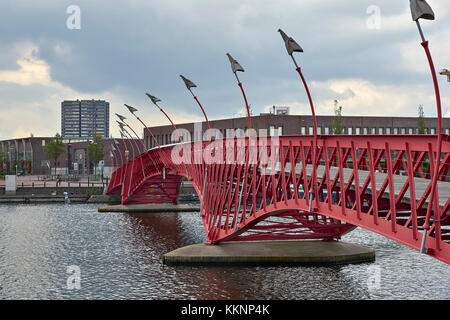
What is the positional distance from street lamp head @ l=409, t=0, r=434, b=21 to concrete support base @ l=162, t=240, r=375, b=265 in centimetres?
2667

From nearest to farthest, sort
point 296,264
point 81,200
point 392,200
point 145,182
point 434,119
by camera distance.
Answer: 1. point 392,200
2. point 296,264
3. point 145,182
4. point 81,200
5. point 434,119

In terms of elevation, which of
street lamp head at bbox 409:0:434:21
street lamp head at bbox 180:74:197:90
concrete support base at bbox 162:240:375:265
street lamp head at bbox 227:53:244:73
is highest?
street lamp head at bbox 180:74:197:90

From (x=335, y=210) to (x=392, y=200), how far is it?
14.4 feet

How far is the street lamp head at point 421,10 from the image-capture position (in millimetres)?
13148

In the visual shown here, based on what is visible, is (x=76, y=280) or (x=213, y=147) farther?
(x=213, y=147)

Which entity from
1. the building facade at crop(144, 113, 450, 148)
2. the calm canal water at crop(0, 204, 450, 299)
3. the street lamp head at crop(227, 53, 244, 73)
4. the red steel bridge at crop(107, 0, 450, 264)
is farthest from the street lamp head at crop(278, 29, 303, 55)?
the building facade at crop(144, 113, 450, 148)

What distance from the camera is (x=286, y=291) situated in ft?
106

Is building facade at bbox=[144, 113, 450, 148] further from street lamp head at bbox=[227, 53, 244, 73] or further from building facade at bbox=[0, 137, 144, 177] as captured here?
street lamp head at bbox=[227, 53, 244, 73]

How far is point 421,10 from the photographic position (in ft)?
43.2

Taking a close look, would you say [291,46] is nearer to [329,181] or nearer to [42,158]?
[329,181]

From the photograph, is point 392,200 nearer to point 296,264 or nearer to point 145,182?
point 296,264

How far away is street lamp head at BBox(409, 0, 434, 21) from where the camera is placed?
13148 mm
